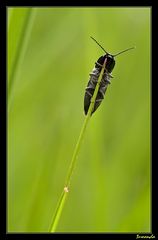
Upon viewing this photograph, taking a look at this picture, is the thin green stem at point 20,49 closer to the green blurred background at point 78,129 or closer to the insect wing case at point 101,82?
the green blurred background at point 78,129

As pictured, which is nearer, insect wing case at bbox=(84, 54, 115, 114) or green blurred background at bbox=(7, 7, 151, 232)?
insect wing case at bbox=(84, 54, 115, 114)

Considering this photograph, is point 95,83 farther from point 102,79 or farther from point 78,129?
point 78,129

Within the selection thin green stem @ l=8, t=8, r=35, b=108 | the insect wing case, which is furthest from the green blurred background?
the insect wing case

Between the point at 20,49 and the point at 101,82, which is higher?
the point at 20,49

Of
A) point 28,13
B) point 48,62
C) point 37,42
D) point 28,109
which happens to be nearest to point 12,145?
point 28,109

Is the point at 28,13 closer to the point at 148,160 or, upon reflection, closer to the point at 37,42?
the point at 148,160

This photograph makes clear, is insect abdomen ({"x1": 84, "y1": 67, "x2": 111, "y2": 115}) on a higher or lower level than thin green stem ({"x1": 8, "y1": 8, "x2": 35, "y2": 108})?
lower

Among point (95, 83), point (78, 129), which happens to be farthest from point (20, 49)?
point (78, 129)

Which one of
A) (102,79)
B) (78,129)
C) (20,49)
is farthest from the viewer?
(78,129)

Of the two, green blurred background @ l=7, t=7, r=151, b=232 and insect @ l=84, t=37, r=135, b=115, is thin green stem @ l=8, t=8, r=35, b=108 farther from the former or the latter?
insect @ l=84, t=37, r=135, b=115
